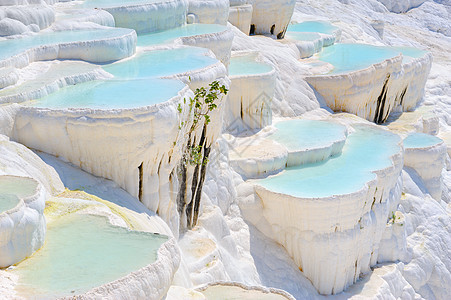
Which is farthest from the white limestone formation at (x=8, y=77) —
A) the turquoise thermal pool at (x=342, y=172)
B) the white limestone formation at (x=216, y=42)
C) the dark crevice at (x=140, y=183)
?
the turquoise thermal pool at (x=342, y=172)

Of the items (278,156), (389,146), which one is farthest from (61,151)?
(389,146)

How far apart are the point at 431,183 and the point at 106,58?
32.1 feet

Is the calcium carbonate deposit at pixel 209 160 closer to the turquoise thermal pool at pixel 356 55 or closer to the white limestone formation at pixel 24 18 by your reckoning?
the white limestone formation at pixel 24 18

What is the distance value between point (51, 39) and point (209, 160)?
143 inches

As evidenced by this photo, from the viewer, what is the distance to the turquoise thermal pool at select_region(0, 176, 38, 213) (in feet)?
19.0

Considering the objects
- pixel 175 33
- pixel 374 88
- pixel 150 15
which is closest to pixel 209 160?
pixel 175 33

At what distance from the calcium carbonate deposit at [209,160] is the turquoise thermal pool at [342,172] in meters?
0.06

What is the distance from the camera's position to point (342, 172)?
12.6 meters

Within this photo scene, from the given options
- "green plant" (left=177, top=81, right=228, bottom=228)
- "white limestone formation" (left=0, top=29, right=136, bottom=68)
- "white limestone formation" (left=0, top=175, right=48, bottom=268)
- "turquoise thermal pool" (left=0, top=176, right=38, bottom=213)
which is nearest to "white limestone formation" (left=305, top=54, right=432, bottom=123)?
"green plant" (left=177, top=81, right=228, bottom=228)

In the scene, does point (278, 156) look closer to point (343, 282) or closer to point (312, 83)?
point (343, 282)

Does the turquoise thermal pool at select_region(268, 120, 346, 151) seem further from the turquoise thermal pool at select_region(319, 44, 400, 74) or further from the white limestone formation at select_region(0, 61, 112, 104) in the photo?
the white limestone formation at select_region(0, 61, 112, 104)

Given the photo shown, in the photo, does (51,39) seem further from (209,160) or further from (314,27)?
(314,27)

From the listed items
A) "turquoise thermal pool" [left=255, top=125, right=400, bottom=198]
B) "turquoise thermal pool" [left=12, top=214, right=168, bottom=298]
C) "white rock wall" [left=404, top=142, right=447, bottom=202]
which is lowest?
"white rock wall" [left=404, top=142, right=447, bottom=202]

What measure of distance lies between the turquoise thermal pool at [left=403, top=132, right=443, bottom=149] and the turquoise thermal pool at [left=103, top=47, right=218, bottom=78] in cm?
712
